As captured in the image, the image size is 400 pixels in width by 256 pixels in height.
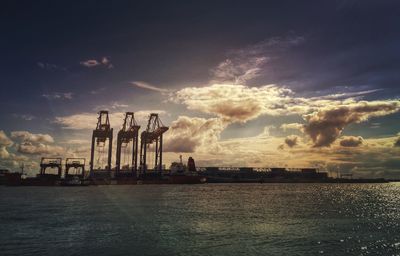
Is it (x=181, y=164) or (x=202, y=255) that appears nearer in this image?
(x=202, y=255)

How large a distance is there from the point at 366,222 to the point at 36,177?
135 meters

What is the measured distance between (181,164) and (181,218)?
131m

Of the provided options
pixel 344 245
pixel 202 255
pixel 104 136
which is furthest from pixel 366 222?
pixel 104 136

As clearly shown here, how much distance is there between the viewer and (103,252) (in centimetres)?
2197

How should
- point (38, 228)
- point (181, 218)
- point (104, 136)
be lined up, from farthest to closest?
point (104, 136), point (181, 218), point (38, 228)

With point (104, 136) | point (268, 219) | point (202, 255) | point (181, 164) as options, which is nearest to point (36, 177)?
point (104, 136)

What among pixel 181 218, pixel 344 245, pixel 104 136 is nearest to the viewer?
pixel 344 245

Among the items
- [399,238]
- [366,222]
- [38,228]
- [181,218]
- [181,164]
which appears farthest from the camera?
[181,164]

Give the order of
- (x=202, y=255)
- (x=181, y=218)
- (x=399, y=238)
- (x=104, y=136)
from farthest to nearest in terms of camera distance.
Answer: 1. (x=104, y=136)
2. (x=181, y=218)
3. (x=399, y=238)
4. (x=202, y=255)

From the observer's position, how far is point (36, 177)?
142250 millimetres

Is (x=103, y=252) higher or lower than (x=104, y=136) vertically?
lower

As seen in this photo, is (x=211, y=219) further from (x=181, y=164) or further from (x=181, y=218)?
(x=181, y=164)

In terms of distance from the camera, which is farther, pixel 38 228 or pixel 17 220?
pixel 17 220

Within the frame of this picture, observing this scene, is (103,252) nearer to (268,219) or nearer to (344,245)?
(344,245)
